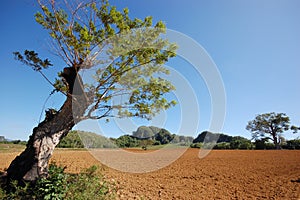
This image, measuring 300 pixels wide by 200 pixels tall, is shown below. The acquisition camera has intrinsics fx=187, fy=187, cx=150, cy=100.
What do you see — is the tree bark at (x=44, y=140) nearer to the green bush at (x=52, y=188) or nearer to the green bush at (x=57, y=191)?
the green bush at (x=57, y=191)

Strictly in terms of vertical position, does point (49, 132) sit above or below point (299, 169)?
above

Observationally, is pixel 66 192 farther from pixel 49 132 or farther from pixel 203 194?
pixel 203 194

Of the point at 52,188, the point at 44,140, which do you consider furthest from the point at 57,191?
the point at 44,140

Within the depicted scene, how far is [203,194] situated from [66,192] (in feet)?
12.6

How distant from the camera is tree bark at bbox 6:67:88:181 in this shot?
16.6ft

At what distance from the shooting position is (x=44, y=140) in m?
5.32

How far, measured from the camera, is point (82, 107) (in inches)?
231

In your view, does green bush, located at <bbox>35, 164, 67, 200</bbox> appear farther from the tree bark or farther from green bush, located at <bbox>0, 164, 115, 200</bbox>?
the tree bark

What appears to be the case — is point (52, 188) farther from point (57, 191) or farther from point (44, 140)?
point (44, 140)

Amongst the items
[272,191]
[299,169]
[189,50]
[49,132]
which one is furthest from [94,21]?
[299,169]

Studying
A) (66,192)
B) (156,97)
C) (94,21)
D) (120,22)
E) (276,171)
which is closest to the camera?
(66,192)

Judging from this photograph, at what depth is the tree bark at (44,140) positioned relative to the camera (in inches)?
199

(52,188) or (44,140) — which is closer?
(52,188)

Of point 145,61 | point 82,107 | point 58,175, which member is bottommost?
point 58,175
